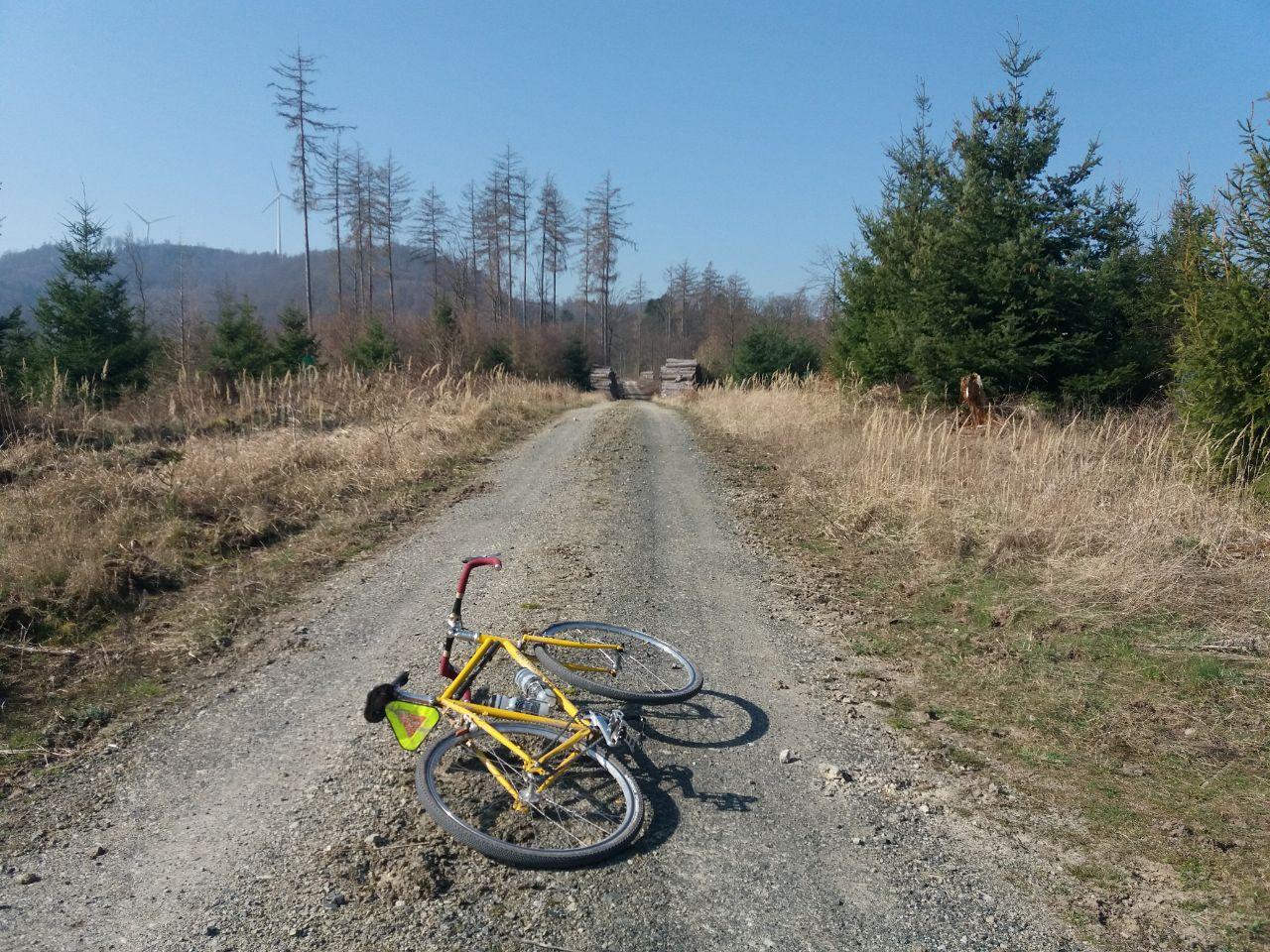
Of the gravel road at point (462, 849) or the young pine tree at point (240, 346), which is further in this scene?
the young pine tree at point (240, 346)

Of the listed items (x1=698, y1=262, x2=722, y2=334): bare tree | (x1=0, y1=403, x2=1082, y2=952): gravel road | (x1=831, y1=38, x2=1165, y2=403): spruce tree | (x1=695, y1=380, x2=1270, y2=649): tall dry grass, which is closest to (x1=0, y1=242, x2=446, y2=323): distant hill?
(x1=698, y1=262, x2=722, y2=334): bare tree

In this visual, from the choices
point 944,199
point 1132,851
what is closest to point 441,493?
point 1132,851

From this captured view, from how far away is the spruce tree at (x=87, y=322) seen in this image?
18.8m

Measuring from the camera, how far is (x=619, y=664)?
4.96 meters

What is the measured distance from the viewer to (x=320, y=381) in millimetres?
17766

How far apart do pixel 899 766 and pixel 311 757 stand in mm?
2945

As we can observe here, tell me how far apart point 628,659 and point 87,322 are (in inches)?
772

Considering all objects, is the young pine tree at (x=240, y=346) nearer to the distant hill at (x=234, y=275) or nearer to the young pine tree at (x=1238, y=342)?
the young pine tree at (x=1238, y=342)

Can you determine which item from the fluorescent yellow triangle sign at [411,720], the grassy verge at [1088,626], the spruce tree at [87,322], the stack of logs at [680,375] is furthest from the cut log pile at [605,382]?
the fluorescent yellow triangle sign at [411,720]

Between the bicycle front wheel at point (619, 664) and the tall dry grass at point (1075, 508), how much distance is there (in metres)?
3.06

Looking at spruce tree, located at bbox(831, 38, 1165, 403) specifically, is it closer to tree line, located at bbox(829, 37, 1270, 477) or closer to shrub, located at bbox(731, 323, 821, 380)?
tree line, located at bbox(829, 37, 1270, 477)

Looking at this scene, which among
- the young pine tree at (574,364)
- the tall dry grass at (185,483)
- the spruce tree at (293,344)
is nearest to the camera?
the tall dry grass at (185,483)

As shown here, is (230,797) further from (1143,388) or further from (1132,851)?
(1143,388)

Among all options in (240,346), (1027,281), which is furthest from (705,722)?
(240,346)
